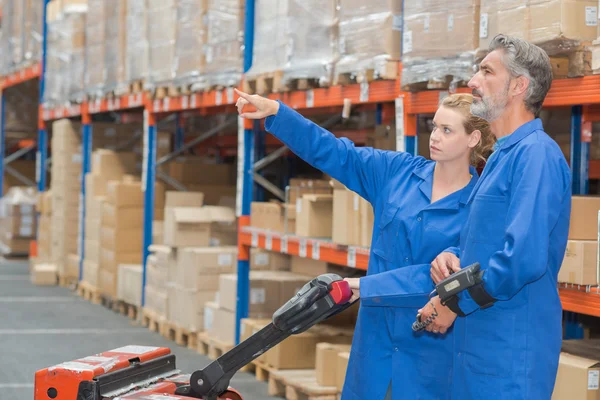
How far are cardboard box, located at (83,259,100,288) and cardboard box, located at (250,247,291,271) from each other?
12.2 ft

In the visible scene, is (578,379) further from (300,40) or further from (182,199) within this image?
(182,199)

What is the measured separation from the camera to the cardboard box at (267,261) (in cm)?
809

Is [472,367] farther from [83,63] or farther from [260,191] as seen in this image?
[83,63]

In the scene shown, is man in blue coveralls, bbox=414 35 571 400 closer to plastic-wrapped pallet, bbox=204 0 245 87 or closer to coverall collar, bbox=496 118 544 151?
coverall collar, bbox=496 118 544 151

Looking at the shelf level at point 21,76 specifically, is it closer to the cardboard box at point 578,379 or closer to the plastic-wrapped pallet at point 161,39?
the plastic-wrapped pallet at point 161,39

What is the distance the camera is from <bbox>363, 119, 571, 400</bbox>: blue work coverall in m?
2.91

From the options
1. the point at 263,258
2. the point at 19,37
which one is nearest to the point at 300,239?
the point at 263,258

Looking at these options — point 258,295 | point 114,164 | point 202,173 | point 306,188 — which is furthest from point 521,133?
point 114,164

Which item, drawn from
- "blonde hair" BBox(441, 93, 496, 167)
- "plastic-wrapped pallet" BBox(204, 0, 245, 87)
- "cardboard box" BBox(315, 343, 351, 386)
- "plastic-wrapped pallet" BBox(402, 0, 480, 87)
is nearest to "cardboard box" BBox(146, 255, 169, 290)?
"plastic-wrapped pallet" BBox(204, 0, 245, 87)

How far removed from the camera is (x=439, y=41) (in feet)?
16.9

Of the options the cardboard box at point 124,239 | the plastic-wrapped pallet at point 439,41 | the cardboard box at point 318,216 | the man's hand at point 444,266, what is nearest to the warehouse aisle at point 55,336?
the cardboard box at point 124,239

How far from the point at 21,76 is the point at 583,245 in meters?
12.7

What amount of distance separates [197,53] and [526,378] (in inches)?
228

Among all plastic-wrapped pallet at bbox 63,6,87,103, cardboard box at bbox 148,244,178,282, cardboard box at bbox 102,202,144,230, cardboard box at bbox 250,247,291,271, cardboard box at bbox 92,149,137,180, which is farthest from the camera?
plastic-wrapped pallet at bbox 63,6,87,103
